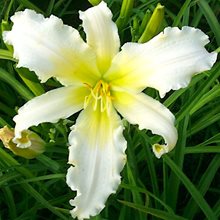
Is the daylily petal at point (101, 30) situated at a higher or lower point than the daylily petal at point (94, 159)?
higher

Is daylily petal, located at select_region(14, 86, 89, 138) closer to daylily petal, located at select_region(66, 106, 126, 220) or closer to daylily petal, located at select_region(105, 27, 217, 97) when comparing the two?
daylily petal, located at select_region(66, 106, 126, 220)

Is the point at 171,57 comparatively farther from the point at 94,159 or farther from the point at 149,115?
the point at 94,159

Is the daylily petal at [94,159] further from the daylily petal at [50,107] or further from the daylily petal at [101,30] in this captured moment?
the daylily petal at [101,30]

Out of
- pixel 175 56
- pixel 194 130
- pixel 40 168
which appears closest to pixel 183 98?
pixel 194 130

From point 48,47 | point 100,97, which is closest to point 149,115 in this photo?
point 100,97

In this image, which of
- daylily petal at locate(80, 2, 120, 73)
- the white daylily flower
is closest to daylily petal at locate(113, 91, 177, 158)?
the white daylily flower

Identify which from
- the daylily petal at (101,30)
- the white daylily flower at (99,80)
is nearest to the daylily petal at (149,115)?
the white daylily flower at (99,80)
